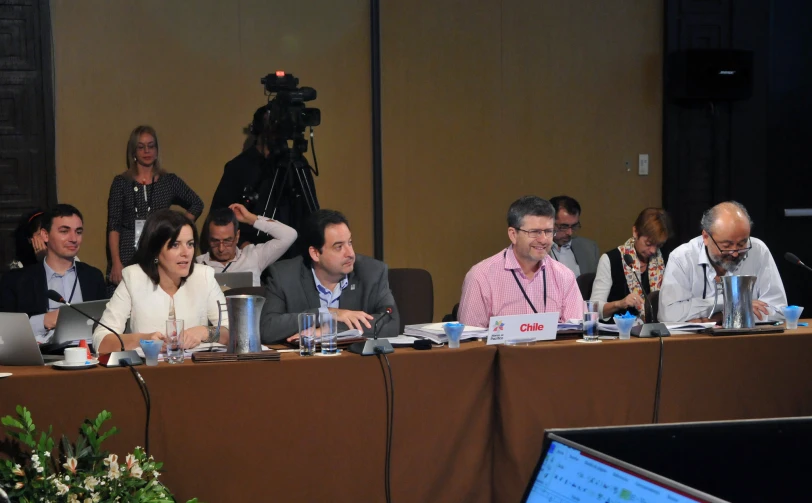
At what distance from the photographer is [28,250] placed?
14.4ft

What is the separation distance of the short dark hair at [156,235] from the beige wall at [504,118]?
9.66 ft

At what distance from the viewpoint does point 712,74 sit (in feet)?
19.7

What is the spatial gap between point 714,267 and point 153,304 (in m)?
2.09

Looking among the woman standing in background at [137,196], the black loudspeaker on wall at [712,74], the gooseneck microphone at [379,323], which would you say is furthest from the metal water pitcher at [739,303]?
the black loudspeaker on wall at [712,74]

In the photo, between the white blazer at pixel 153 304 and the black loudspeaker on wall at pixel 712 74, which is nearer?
the white blazer at pixel 153 304

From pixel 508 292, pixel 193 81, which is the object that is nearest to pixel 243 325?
pixel 508 292

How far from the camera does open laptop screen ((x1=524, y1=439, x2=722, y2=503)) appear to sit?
3.34 feet

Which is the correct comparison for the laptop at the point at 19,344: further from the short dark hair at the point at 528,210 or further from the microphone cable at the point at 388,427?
the short dark hair at the point at 528,210

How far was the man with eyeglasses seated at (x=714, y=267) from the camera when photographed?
137 inches

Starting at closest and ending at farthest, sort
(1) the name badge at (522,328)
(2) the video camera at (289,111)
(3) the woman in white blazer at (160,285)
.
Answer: (1) the name badge at (522,328) < (3) the woman in white blazer at (160,285) < (2) the video camera at (289,111)

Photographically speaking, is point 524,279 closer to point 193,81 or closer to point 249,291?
point 249,291

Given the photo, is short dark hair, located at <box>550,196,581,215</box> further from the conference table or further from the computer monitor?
the computer monitor

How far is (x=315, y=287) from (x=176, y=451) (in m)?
1.00

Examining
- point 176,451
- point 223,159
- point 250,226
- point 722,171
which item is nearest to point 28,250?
point 250,226
